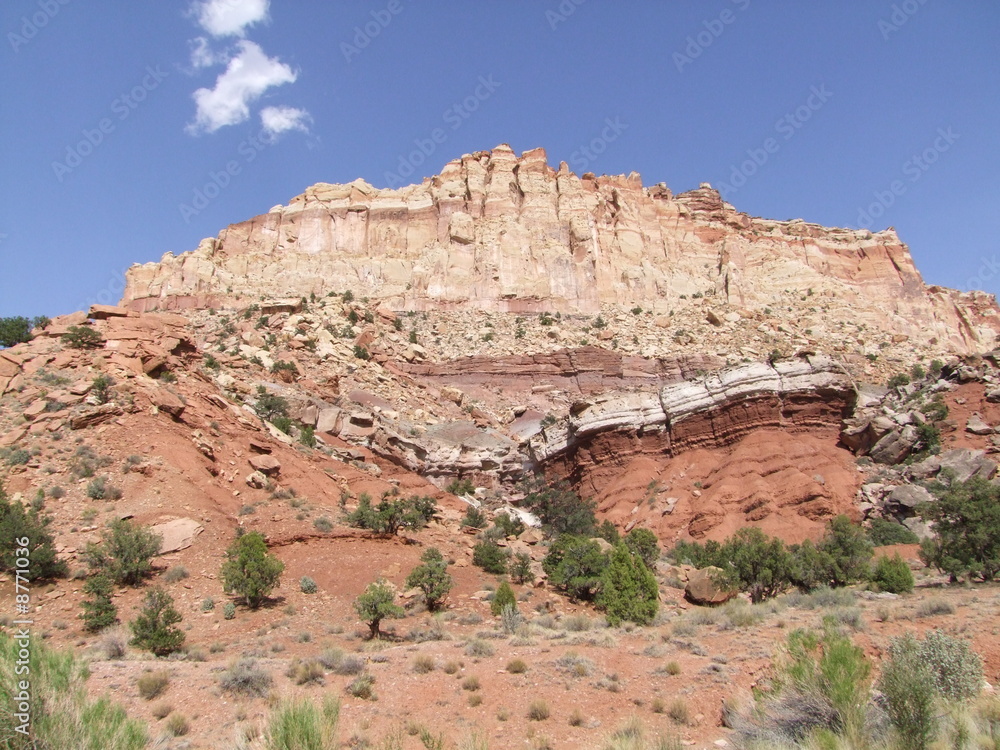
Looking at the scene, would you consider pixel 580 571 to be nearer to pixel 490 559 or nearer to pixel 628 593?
pixel 490 559

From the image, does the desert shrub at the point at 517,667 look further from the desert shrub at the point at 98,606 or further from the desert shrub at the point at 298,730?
the desert shrub at the point at 98,606

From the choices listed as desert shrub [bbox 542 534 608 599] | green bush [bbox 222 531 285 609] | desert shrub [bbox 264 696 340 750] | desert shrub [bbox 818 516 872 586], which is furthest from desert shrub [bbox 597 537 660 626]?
desert shrub [bbox 264 696 340 750]

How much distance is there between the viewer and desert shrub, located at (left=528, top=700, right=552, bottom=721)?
865 centimetres

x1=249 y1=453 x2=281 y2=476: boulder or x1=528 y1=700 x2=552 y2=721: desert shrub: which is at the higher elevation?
x1=249 y1=453 x2=281 y2=476: boulder

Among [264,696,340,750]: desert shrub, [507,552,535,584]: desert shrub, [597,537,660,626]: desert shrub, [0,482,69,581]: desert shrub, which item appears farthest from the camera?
[507,552,535,584]: desert shrub

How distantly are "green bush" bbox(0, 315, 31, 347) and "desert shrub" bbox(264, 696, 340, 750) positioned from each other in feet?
133

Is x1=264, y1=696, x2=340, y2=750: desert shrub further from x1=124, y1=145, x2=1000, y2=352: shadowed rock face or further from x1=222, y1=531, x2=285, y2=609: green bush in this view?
x1=124, y1=145, x2=1000, y2=352: shadowed rock face

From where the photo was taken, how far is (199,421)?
22.0 meters

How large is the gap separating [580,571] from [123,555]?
1149 centimetres

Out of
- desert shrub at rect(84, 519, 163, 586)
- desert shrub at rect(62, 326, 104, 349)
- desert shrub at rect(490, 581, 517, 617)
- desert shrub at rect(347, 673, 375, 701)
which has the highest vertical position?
desert shrub at rect(62, 326, 104, 349)

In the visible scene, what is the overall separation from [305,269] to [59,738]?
64597 millimetres

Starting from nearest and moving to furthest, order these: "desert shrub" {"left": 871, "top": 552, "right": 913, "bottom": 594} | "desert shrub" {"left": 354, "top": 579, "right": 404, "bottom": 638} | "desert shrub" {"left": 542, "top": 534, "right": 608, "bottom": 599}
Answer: "desert shrub" {"left": 354, "top": 579, "right": 404, "bottom": 638} < "desert shrub" {"left": 871, "top": 552, "right": 913, "bottom": 594} < "desert shrub" {"left": 542, "top": 534, "right": 608, "bottom": 599}

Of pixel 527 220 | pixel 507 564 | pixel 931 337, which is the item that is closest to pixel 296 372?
pixel 507 564

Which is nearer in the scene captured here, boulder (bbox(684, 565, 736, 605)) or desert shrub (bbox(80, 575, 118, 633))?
desert shrub (bbox(80, 575, 118, 633))
